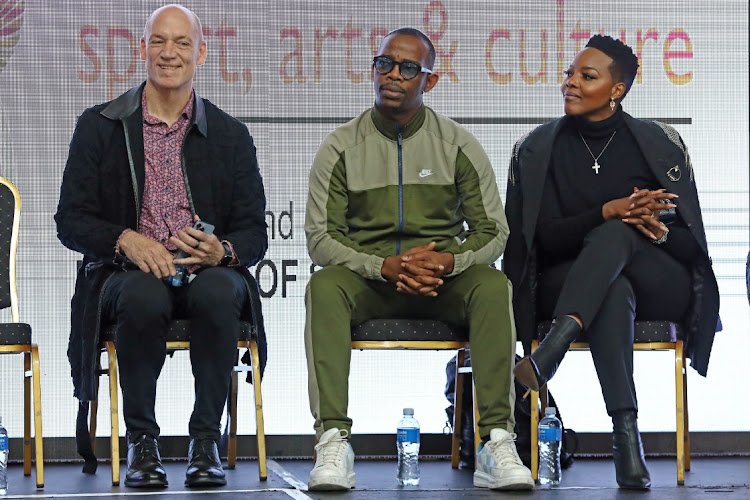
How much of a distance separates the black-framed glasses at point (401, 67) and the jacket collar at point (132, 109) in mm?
545

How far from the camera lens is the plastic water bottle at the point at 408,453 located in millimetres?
3334

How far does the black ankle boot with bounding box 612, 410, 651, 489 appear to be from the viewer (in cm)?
300

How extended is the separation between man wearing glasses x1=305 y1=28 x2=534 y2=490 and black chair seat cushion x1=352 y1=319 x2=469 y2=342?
0.04 metres

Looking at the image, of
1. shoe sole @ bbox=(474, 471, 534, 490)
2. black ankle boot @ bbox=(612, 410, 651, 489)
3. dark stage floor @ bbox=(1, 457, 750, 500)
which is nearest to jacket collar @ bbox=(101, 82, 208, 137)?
dark stage floor @ bbox=(1, 457, 750, 500)

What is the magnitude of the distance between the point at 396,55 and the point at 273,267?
1066mm

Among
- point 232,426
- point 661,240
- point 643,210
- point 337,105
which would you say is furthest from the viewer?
point 337,105

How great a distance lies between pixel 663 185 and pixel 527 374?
2.65 ft

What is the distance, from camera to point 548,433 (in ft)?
11.3

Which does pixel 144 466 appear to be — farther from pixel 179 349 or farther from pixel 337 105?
pixel 337 105

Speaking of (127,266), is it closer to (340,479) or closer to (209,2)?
(340,479)

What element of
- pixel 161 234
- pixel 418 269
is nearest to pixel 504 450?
pixel 418 269

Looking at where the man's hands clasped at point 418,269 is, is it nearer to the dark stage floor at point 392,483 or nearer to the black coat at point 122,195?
the black coat at point 122,195

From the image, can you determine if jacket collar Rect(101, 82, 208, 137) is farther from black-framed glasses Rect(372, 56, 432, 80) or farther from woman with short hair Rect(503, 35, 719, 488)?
woman with short hair Rect(503, 35, 719, 488)

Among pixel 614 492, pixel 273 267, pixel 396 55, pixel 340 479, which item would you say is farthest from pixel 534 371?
pixel 273 267
